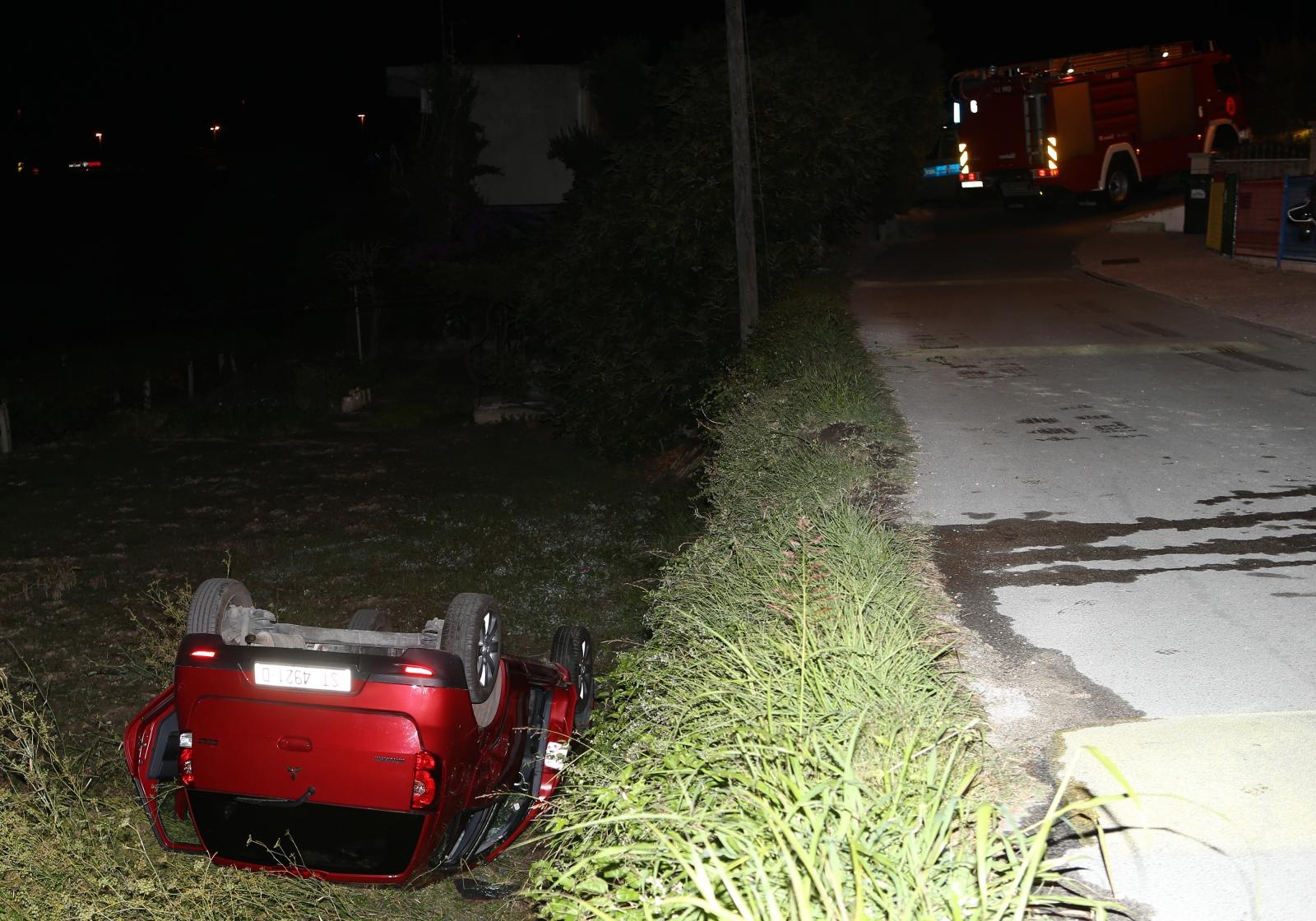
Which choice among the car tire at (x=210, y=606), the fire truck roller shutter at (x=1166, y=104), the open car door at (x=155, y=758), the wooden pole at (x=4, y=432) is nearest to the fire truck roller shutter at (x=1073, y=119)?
the fire truck roller shutter at (x=1166, y=104)

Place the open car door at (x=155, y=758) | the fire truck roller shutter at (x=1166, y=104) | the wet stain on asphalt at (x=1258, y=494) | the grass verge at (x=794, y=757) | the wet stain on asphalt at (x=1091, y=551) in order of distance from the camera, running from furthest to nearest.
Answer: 1. the fire truck roller shutter at (x=1166, y=104)
2. the wet stain on asphalt at (x=1258, y=494)
3. the wet stain on asphalt at (x=1091, y=551)
4. the open car door at (x=155, y=758)
5. the grass verge at (x=794, y=757)

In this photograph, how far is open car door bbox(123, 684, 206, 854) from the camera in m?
6.33

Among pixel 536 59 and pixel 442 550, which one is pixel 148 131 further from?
pixel 442 550

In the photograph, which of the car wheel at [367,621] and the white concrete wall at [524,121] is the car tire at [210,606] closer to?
the car wheel at [367,621]

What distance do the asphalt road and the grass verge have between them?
450 millimetres

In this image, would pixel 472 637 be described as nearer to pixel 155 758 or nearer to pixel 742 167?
pixel 155 758

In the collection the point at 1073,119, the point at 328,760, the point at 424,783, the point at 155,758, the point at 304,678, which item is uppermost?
the point at 1073,119

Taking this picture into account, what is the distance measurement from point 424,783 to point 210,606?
1.89 metres

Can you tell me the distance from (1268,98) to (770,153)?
27.2 m

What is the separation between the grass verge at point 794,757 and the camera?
2889 mm

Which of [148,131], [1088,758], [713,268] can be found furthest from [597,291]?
[148,131]

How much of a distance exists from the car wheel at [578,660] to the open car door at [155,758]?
2.82 metres

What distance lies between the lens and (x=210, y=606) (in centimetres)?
679

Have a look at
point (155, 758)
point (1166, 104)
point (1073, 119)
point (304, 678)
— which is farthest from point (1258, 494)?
point (1166, 104)
